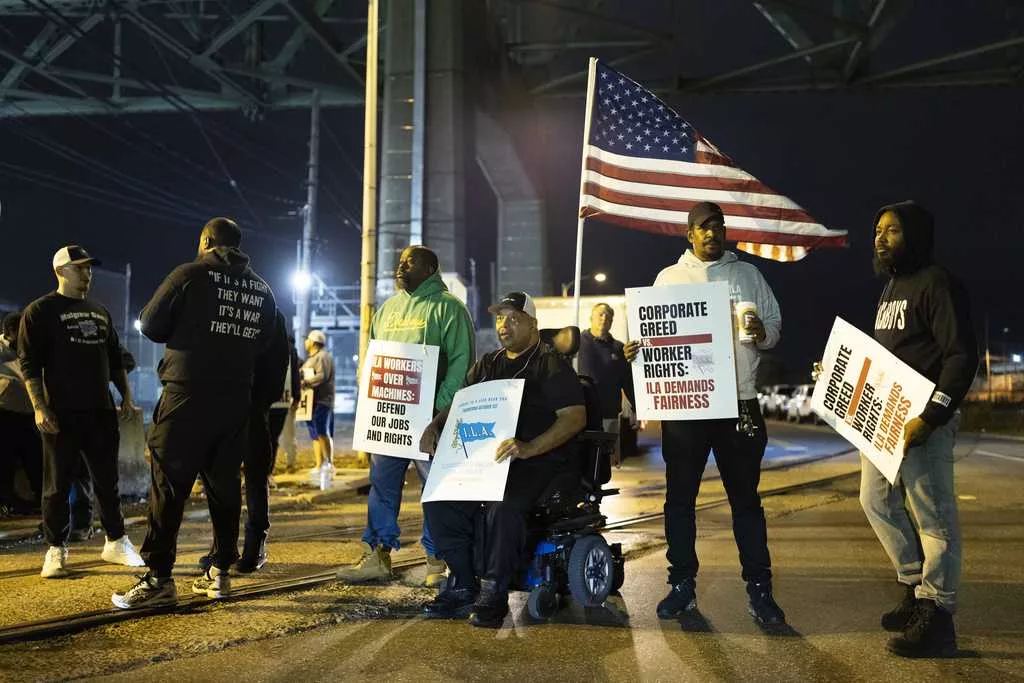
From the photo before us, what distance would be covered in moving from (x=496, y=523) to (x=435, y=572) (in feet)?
3.68

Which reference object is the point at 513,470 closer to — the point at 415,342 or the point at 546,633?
the point at 546,633

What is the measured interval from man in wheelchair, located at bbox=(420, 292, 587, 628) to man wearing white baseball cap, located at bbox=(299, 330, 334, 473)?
7166 mm

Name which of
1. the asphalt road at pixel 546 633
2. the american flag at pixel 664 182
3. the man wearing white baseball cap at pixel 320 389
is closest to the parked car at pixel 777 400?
the man wearing white baseball cap at pixel 320 389

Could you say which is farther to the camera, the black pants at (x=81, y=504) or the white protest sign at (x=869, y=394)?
the black pants at (x=81, y=504)

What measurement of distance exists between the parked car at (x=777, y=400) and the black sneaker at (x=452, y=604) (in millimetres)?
39595

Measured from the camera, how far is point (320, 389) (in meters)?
12.7

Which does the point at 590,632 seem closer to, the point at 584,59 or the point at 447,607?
the point at 447,607

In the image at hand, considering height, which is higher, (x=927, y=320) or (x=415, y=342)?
(x=927, y=320)

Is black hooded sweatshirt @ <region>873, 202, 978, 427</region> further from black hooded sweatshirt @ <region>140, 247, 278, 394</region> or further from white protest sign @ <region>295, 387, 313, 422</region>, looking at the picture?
white protest sign @ <region>295, 387, 313, 422</region>

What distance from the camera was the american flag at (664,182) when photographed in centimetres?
670

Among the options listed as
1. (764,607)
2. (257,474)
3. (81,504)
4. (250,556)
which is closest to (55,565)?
(250,556)

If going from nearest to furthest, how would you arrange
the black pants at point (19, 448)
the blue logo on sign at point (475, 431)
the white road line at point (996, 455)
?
the blue logo on sign at point (475, 431)
the black pants at point (19, 448)
the white road line at point (996, 455)

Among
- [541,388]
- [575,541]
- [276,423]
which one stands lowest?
[575,541]

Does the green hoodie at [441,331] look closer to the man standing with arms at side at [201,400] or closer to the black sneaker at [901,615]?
the man standing with arms at side at [201,400]
